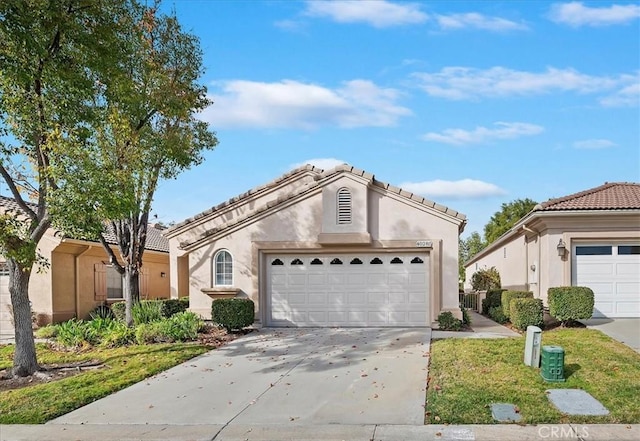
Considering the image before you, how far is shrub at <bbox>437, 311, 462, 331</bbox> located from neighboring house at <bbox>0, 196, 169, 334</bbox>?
12.0 metres

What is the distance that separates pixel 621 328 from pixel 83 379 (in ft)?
40.8

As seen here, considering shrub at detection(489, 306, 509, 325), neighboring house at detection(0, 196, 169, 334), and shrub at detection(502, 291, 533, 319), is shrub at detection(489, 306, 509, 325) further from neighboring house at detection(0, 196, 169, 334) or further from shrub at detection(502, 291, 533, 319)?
neighboring house at detection(0, 196, 169, 334)

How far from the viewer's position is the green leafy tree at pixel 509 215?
3887 cm

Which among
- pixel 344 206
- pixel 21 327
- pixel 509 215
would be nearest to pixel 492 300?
pixel 344 206

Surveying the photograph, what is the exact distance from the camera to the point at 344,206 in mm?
15914

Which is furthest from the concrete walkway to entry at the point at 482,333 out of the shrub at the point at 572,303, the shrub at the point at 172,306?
the shrub at the point at 172,306

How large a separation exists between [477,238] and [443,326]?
1557 inches

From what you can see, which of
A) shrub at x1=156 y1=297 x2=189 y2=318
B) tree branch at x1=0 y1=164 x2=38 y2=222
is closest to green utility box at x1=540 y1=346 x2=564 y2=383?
tree branch at x1=0 y1=164 x2=38 y2=222


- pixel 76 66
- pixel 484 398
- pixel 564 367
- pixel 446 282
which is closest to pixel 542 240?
pixel 446 282

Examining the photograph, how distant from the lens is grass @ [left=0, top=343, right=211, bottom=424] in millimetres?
8656

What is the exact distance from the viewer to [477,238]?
52.9 meters

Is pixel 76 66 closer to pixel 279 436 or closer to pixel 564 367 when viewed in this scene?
pixel 279 436

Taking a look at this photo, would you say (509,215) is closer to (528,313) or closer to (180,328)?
(528,313)

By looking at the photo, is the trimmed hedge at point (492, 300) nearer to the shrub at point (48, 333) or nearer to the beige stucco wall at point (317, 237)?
the beige stucco wall at point (317, 237)
